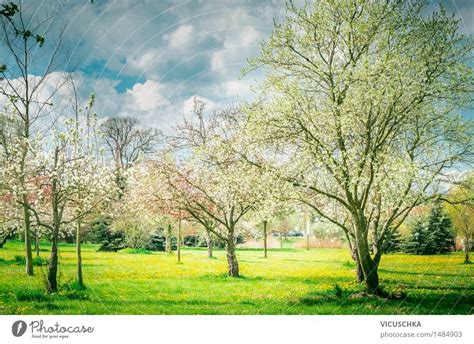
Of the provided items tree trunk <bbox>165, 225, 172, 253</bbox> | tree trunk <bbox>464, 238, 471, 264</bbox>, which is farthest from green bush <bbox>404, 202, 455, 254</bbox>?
tree trunk <bbox>165, 225, 172, 253</bbox>

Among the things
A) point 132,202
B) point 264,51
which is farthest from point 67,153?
point 264,51

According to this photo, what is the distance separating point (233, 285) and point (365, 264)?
2.60 m

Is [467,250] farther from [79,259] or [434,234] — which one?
[79,259]

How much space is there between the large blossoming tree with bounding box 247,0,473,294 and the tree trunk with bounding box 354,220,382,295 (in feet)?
0.06

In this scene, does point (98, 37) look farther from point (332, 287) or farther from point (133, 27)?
point (332, 287)

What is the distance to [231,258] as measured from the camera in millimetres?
8461

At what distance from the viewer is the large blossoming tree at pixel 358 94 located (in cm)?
723

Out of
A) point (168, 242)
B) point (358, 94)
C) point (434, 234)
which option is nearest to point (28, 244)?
point (168, 242)

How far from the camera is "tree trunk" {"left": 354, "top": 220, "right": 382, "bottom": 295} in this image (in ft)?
25.8

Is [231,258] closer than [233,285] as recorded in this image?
No

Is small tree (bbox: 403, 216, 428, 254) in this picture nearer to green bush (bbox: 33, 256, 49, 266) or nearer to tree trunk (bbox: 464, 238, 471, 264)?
tree trunk (bbox: 464, 238, 471, 264)

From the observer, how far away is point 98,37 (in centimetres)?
714

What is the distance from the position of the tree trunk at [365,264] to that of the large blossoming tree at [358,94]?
0.06 ft

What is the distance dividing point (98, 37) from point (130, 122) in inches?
63.7
